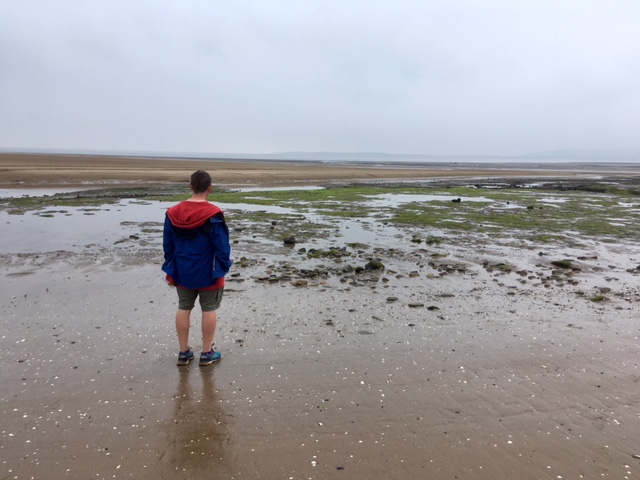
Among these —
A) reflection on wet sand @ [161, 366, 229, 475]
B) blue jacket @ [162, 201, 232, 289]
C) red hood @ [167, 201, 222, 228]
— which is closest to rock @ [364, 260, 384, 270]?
blue jacket @ [162, 201, 232, 289]

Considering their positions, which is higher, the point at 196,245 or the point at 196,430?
the point at 196,245

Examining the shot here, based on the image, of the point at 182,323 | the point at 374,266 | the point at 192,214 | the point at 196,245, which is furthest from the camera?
the point at 374,266

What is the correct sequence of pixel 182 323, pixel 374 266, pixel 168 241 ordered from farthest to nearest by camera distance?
pixel 374 266, pixel 182 323, pixel 168 241

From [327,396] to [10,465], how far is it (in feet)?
10.5

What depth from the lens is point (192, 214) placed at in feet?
17.4

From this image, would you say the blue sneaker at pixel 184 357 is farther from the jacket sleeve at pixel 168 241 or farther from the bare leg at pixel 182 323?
the jacket sleeve at pixel 168 241

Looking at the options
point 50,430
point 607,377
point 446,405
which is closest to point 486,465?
point 446,405

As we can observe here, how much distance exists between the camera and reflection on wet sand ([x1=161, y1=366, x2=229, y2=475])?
3827 millimetres

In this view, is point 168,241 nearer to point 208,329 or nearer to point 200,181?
point 200,181

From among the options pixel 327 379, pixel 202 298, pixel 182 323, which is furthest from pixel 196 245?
pixel 327 379

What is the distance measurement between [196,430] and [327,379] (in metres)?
1.80

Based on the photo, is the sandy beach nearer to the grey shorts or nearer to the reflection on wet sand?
the reflection on wet sand

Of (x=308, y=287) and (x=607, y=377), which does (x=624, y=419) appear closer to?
(x=607, y=377)

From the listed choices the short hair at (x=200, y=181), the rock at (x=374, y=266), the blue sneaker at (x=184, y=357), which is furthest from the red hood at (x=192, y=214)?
the rock at (x=374, y=266)
